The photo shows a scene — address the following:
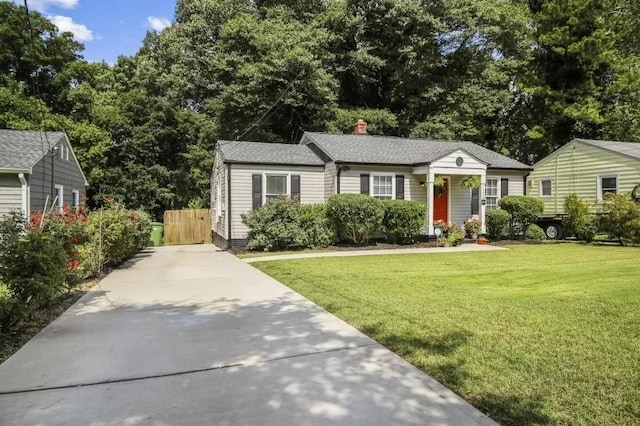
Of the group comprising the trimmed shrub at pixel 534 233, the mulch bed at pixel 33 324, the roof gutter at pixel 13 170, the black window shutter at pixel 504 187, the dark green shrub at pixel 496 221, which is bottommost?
the mulch bed at pixel 33 324

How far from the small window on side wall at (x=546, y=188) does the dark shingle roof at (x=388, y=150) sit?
2845 millimetres

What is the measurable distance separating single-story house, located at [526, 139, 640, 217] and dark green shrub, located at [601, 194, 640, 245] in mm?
2625

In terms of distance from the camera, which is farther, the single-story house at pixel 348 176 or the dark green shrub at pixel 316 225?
the single-story house at pixel 348 176

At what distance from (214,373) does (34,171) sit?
45.2 ft

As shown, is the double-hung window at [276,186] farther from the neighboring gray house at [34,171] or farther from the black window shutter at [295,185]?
the neighboring gray house at [34,171]

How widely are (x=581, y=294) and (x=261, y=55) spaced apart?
21341 mm

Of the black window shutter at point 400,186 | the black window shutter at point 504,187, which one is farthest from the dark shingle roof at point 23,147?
the black window shutter at point 504,187

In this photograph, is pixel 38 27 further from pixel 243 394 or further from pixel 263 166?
pixel 243 394

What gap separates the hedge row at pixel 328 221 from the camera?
14.5 m

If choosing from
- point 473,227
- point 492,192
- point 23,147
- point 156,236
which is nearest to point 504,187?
point 492,192

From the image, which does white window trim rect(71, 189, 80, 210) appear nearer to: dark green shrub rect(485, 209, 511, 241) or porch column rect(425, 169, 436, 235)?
porch column rect(425, 169, 436, 235)

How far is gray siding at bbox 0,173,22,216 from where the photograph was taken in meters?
13.8

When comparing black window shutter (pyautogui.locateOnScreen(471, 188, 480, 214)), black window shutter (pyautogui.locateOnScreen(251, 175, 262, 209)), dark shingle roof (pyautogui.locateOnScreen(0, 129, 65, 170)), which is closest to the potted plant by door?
black window shutter (pyautogui.locateOnScreen(471, 188, 480, 214))

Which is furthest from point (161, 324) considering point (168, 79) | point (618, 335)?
point (168, 79)
